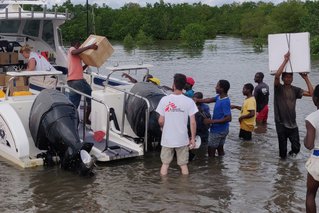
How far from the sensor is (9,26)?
1112 cm

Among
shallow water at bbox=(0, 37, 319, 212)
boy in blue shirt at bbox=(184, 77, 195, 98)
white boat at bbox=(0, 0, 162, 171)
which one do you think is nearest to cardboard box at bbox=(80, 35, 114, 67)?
white boat at bbox=(0, 0, 162, 171)

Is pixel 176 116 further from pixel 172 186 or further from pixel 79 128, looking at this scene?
pixel 79 128

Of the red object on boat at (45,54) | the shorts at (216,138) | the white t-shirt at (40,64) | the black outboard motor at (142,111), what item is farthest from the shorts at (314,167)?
the red object on boat at (45,54)

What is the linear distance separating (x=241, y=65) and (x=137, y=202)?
22047mm

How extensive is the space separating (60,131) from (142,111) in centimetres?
151

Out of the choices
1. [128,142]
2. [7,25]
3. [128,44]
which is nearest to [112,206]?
[128,142]

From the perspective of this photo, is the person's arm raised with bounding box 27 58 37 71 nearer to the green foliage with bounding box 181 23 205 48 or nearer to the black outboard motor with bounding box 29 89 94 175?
the black outboard motor with bounding box 29 89 94 175

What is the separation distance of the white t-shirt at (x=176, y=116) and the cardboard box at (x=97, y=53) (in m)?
2.91

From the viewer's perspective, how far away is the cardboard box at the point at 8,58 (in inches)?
428

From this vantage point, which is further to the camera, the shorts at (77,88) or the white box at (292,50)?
the shorts at (77,88)

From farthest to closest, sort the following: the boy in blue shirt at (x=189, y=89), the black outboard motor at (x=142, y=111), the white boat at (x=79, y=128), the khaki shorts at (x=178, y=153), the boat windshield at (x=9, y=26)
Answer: the boat windshield at (x=9, y=26) < the boy in blue shirt at (x=189, y=89) < the black outboard motor at (x=142, y=111) < the white boat at (x=79, y=128) < the khaki shorts at (x=178, y=153)

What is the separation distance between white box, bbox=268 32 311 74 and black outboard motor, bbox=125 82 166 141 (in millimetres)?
1995

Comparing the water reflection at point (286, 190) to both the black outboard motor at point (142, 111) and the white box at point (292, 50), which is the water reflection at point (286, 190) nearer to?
the white box at point (292, 50)

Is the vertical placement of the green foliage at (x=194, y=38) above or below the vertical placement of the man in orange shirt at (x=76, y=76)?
above
